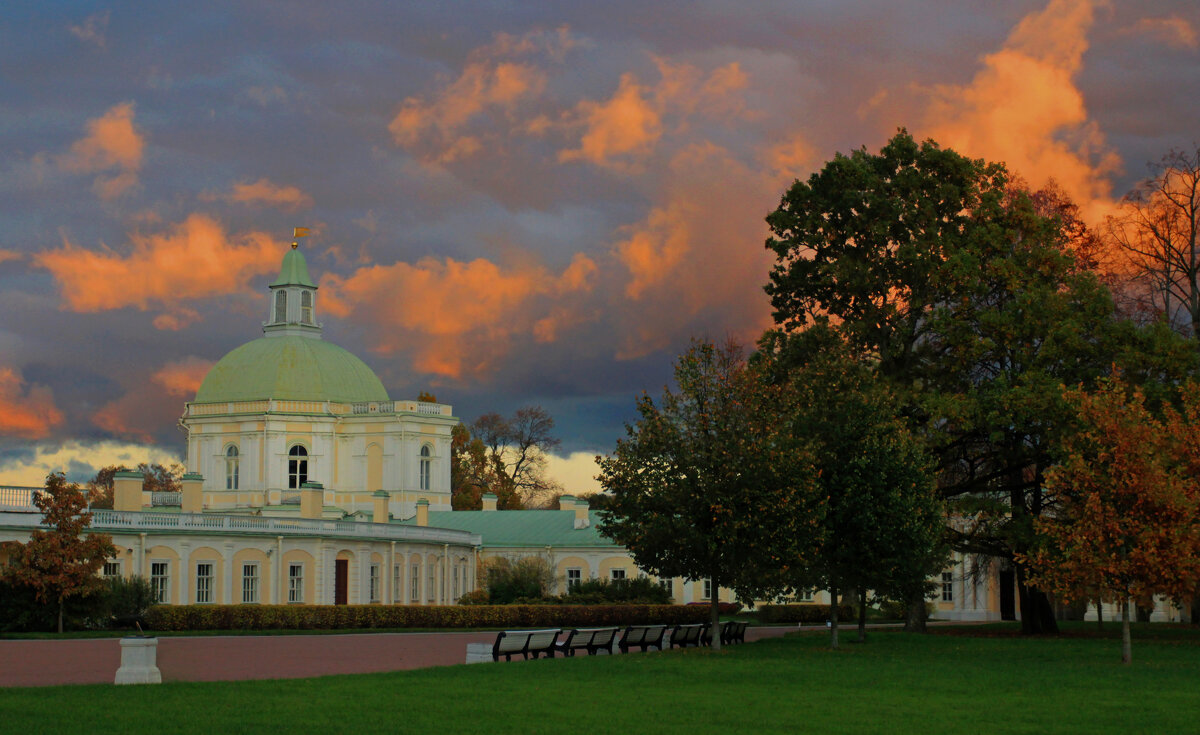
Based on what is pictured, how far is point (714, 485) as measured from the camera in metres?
33.4

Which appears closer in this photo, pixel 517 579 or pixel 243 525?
pixel 243 525

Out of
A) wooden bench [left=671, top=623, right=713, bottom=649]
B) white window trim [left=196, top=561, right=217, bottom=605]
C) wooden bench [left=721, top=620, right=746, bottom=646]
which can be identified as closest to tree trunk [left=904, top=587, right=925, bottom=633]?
wooden bench [left=721, top=620, right=746, bottom=646]

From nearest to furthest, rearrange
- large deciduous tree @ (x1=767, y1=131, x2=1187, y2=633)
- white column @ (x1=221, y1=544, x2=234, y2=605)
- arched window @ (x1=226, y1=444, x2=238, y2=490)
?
large deciduous tree @ (x1=767, y1=131, x2=1187, y2=633), white column @ (x1=221, y1=544, x2=234, y2=605), arched window @ (x1=226, y1=444, x2=238, y2=490)

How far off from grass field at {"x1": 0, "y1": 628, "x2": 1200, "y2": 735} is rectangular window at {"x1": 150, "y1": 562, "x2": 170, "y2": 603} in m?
28.6

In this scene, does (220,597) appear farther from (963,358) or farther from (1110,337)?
(1110,337)

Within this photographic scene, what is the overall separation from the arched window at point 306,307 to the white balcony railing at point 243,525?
1006 inches

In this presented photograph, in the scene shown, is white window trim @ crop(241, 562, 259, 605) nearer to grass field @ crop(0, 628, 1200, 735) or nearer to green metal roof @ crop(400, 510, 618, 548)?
green metal roof @ crop(400, 510, 618, 548)

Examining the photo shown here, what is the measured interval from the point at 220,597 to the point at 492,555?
22.4m

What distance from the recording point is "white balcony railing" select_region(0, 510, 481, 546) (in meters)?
51.7

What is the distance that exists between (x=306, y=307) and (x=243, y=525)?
1357 inches

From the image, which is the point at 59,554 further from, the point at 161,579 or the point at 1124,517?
the point at 1124,517

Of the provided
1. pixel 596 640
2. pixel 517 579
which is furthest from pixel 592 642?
pixel 517 579

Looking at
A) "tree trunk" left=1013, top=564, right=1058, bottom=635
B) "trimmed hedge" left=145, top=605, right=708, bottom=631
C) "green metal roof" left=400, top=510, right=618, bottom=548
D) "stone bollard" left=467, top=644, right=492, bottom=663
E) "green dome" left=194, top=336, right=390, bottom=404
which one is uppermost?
"green dome" left=194, top=336, right=390, bottom=404

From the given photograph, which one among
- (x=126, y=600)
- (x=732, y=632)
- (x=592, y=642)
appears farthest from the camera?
(x=126, y=600)
